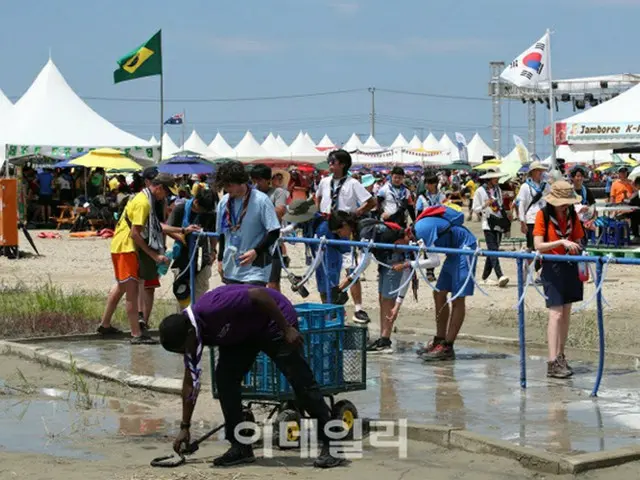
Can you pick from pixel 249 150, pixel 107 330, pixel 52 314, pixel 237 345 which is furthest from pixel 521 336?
pixel 249 150

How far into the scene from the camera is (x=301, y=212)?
13.8 meters

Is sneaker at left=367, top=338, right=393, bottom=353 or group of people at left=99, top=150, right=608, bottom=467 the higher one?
group of people at left=99, top=150, right=608, bottom=467

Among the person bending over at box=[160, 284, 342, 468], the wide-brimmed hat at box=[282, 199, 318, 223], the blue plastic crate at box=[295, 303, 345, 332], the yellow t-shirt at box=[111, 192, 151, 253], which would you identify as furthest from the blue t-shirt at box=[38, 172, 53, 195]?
the person bending over at box=[160, 284, 342, 468]

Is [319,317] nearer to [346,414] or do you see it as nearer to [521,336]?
[346,414]

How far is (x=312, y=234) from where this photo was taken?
14.0 meters

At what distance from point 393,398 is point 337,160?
4.08m

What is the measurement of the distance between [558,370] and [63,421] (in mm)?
4191

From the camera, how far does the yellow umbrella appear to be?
37.0 meters

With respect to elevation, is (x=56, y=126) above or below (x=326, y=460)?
above

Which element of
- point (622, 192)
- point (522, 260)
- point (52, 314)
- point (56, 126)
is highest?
point (56, 126)

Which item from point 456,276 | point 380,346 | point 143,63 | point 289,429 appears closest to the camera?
point 289,429

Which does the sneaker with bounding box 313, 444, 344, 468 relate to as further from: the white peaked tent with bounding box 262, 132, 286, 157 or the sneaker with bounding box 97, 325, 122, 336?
the white peaked tent with bounding box 262, 132, 286, 157

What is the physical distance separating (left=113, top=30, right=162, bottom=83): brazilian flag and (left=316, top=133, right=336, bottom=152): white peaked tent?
45.0 metres

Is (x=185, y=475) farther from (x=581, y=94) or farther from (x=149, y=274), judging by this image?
(x=581, y=94)
